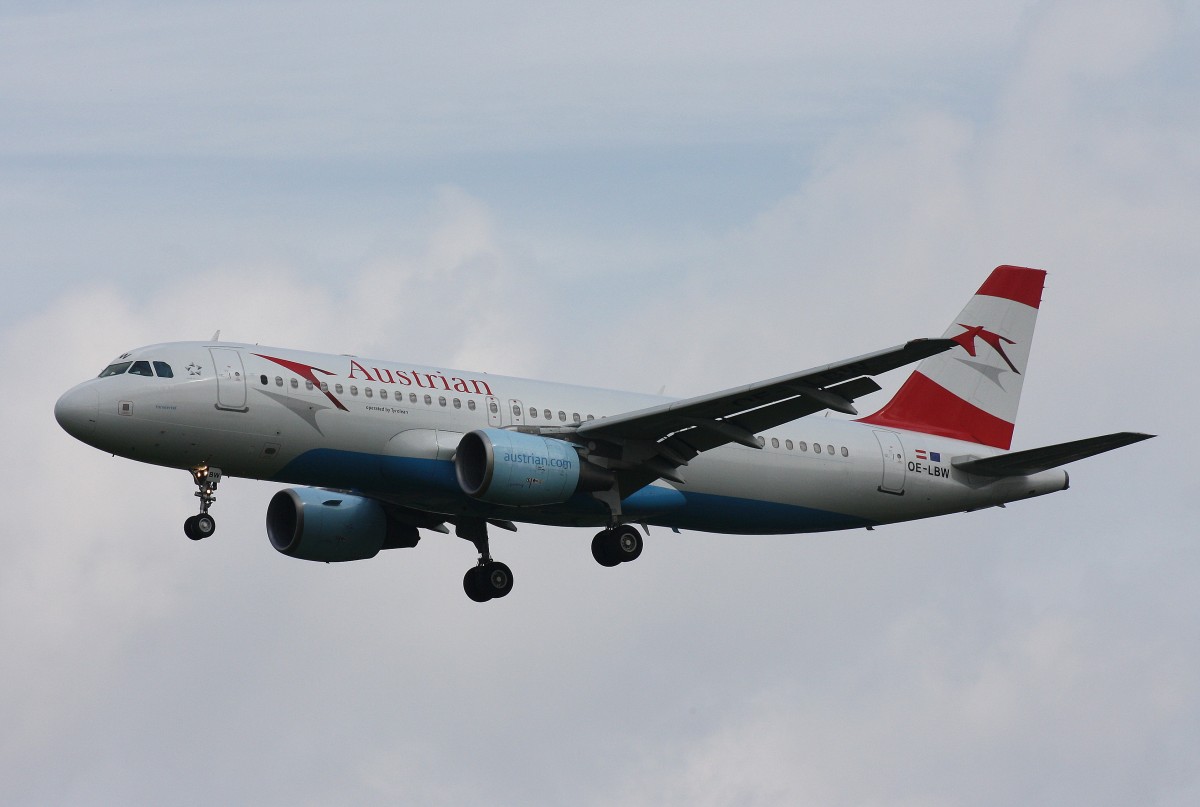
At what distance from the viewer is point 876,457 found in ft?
152

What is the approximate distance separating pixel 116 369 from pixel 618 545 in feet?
38.8

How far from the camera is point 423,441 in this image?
132 ft

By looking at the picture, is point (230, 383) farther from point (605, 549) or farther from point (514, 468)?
point (605, 549)

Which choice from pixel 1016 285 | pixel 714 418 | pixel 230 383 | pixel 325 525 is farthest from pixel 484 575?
pixel 1016 285

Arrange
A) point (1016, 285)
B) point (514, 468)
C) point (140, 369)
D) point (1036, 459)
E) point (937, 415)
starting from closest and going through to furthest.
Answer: point (140, 369) < point (514, 468) < point (1036, 459) < point (937, 415) < point (1016, 285)

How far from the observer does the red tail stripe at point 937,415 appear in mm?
48406

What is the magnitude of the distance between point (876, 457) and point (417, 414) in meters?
12.3

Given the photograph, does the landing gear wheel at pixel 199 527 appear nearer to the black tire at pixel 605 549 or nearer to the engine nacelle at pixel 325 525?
the engine nacelle at pixel 325 525

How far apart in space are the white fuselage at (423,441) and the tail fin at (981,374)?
1.96m

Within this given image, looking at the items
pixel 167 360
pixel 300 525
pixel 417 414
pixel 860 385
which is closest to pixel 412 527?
pixel 300 525

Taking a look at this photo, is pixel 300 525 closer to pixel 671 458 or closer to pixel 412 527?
pixel 412 527

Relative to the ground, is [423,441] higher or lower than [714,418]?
lower

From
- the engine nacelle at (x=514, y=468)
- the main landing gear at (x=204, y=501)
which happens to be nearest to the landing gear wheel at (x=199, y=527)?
the main landing gear at (x=204, y=501)

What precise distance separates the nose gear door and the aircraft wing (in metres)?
7.53
